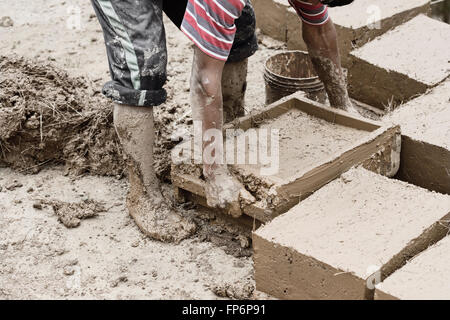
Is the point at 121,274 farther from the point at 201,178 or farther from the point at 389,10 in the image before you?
the point at 389,10

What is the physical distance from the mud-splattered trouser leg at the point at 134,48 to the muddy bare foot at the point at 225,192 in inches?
19.5

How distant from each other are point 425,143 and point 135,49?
Result: 5.49ft

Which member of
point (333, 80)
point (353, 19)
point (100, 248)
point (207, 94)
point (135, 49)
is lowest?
point (100, 248)

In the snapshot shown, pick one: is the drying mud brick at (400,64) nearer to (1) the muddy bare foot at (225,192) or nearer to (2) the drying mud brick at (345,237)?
(2) the drying mud brick at (345,237)

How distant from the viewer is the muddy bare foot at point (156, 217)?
3924 mm

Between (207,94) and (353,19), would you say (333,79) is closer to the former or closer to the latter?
(207,94)

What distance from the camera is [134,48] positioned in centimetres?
365

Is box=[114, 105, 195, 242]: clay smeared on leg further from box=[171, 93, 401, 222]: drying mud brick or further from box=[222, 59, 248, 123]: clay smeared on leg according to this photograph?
box=[222, 59, 248, 123]: clay smeared on leg

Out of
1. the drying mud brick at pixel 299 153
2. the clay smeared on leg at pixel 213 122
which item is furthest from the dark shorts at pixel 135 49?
the drying mud brick at pixel 299 153

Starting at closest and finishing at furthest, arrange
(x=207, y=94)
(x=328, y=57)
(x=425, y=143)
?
(x=207, y=94) < (x=425, y=143) < (x=328, y=57)

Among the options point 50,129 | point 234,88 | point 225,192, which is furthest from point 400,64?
point 50,129

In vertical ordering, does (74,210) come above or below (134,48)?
below

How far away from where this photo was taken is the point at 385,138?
4.06 m

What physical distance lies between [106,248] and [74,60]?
7.60 ft
